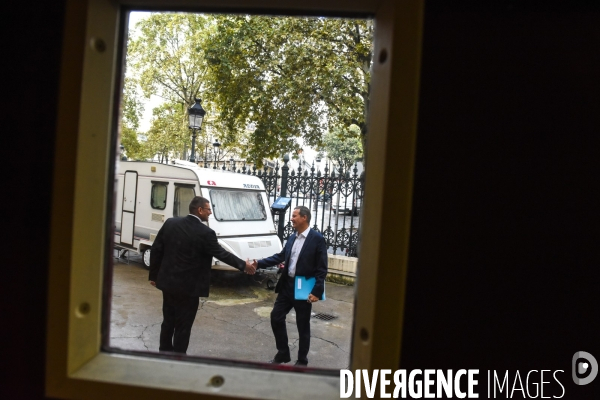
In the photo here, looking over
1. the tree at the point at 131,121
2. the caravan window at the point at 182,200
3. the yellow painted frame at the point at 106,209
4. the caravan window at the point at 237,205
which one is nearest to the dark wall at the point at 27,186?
the yellow painted frame at the point at 106,209

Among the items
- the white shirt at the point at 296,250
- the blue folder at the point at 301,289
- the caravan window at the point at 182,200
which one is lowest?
the blue folder at the point at 301,289

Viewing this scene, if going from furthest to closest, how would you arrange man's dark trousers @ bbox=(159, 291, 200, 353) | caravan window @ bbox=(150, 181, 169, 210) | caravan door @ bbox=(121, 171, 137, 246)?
caravan door @ bbox=(121, 171, 137, 246) → caravan window @ bbox=(150, 181, 169, 210) → man's dark trousers @ bbox=(159, 291, 200, 353)

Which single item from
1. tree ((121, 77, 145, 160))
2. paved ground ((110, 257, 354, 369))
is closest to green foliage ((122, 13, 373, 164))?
paved ground ((110, 257, 354, 369))

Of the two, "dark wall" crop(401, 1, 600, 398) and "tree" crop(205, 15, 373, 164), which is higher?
"tree" crop(205, 15, 373, 164)

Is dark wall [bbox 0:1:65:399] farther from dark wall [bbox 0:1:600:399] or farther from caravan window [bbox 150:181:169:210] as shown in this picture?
caravan window [bbox 150:181:169:210]

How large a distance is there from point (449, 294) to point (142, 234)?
985 centimetres

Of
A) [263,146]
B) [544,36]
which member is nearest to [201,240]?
[544,36]

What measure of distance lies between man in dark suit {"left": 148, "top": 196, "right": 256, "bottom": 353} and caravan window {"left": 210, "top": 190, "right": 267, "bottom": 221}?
173 inches

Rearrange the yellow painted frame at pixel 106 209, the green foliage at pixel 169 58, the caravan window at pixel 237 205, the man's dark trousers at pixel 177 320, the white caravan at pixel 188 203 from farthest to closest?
1. the green foliage at pixel 169 58
2. the caravan window at pixel 237 205
3. the white caravan at pixel 188 203
4. the man's dark trousers at pixel 177 320
5. the yellow painted frame at pixel 106 209

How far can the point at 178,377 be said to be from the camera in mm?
1311

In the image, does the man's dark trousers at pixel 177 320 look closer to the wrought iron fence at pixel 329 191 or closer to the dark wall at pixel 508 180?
the dark wall at pixel 508 180

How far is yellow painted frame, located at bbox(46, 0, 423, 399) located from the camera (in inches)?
45.5

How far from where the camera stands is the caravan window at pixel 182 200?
30.3 ft

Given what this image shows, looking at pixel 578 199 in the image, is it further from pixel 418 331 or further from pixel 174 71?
pixel 174 71
